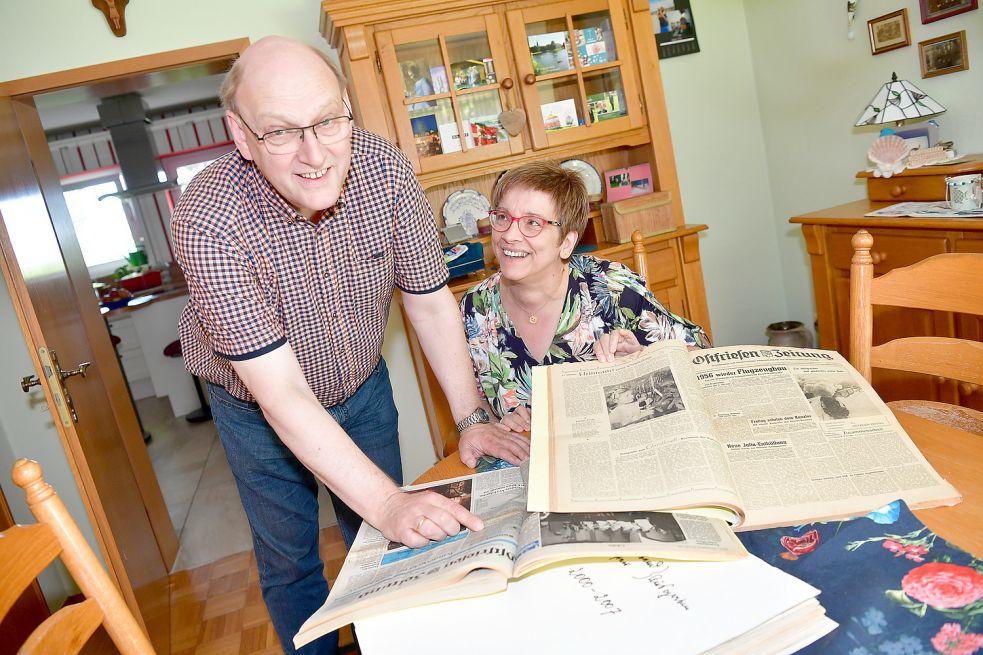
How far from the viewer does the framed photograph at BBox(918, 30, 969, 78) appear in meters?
2.38

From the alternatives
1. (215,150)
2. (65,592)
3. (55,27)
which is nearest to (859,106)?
(55,27)

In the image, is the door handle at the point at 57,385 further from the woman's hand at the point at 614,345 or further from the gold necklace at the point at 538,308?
the woman's hand at the point at 614,345

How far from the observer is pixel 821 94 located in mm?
3010

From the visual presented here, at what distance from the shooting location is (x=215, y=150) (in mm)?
9242

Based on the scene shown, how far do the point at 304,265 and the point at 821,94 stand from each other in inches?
105

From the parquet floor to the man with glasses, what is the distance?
0.83 m

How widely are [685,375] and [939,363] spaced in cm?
58

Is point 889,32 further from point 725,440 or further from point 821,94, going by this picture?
point 725,440

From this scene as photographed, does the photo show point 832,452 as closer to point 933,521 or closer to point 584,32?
point 933,521

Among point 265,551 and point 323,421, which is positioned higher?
point 323,421

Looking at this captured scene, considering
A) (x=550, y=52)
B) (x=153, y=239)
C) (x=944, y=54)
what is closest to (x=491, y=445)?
(x=550, y=52)

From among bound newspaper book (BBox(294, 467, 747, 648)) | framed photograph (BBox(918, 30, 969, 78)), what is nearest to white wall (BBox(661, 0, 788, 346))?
framed photograph (BBox(918, 30, 969, 78))

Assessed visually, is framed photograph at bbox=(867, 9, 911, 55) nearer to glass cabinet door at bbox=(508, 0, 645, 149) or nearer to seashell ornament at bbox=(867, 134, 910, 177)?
seashell ornament at bbox=(867, 134, 910, 177)

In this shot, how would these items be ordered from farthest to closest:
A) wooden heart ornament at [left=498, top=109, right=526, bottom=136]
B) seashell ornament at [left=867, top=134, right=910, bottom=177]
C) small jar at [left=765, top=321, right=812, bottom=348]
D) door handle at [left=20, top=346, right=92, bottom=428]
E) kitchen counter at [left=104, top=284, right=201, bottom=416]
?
1. kitchen counter at [left=104, top=284, right=201, bottom=416]
2. small jar at [left=765, top=321, right=812, bottom=348]
3. wooden heart ornament at [left=498, top=109, right=526, bottom=136]
4. seashell ornament at [left=867, top=134, right=910, bottom=177]
5. door handle at [left=20, top=346, right=92, bottom=428]
